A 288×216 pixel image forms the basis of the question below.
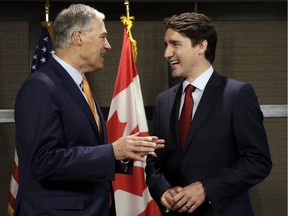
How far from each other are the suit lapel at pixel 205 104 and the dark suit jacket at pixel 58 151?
15.0 inches

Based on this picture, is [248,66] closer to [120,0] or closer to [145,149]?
[120,0]

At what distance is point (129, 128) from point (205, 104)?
1.15 metres

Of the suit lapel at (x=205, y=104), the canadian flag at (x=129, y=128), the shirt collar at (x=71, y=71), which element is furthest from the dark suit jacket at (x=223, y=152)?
the canadian flag at (x=129, y=128)

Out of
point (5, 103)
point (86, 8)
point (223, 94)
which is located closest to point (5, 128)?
point (5, 103)

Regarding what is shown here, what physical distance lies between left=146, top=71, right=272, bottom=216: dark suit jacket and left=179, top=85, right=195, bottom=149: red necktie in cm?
2

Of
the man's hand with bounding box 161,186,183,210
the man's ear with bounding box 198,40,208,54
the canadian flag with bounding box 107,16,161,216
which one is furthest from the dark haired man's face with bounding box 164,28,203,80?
the canadian flag with bounding box 107,16,161,216

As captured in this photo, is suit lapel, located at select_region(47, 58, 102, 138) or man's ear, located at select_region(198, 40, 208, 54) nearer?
suit lapel, located at select_region(47, 58, 102, 138)

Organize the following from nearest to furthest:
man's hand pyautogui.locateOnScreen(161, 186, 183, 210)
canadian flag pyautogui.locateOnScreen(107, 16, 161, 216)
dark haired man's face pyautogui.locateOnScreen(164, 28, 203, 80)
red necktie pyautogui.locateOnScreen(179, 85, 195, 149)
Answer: man's hand pyautogui.locateOnScreen(161, 186, 183, 210)
red necktie pyautogui.locateOnScreen(179, 85, 195, 149)
dark haired man's face pyautogui.locateOnScreen(164, 28, 203, 80)
canadian flag pyautogui.locateOnScreen(107, 16, 161, 216)

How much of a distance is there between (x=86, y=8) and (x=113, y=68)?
150 centimetres

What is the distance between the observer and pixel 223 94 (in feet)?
6.97

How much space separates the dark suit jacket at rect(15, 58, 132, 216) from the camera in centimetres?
179

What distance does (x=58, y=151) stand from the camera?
1.79 metres

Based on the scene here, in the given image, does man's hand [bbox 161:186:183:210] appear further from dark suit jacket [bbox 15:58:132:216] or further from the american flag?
the american flag

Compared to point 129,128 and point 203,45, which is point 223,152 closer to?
point 203,45
